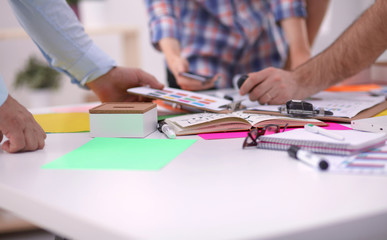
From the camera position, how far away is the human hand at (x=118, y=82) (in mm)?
1138

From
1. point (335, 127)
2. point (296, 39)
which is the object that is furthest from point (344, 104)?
point (296, 39)

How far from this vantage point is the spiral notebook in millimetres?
620

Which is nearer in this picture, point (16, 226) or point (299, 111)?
point (299, 111)

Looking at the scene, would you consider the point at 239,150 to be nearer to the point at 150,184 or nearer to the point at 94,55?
the point at 150,184

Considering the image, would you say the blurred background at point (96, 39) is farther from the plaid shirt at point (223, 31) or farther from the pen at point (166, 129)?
the pen at point (166, 129)

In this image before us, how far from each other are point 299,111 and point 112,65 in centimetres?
53

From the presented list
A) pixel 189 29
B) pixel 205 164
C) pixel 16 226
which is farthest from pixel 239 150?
pixel 16 226

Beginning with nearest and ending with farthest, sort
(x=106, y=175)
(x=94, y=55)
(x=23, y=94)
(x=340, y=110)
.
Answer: (x=106, y=175), (x=340, y=110), (x=94, y=55), (x=23, y=94)

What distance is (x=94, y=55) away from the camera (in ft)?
3.62

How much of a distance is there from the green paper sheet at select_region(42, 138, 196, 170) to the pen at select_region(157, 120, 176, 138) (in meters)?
0.02

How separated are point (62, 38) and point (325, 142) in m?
0.73

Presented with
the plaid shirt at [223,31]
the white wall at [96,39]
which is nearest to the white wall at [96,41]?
the white wall at [96,39]

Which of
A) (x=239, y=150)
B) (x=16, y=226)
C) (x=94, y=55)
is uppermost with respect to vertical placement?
(x=94, y=55)

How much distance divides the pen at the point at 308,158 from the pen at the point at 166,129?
26 cm
